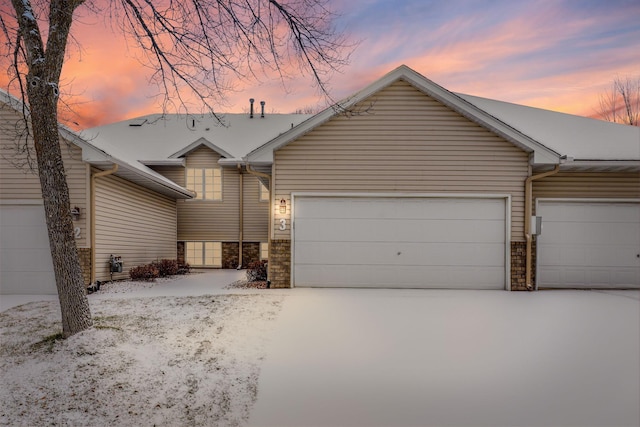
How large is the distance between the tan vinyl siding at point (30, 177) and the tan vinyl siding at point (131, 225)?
43cm

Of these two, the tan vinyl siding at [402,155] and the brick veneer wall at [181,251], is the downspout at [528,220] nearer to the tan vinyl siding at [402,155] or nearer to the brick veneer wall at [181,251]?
→ the tan vinyl siding at [402,155]

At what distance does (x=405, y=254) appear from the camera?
29.5 feet

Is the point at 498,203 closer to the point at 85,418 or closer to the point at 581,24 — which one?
the point at 581,24

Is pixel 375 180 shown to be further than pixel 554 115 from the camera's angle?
No

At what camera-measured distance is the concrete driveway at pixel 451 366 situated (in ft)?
10.8

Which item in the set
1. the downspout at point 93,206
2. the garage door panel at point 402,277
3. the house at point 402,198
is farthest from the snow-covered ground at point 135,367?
the house at point 402,198

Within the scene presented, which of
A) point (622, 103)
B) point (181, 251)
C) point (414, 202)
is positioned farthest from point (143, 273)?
point (622, 103)

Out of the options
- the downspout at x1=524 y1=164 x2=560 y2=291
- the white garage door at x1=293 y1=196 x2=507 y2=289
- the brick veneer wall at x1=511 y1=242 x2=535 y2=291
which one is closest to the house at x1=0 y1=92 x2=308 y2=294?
the white garage door at x1=293 y1=196 x2=507 y2=289

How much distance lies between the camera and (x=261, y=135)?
16703 millimetres

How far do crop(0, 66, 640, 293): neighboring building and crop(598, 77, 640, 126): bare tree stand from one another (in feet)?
43.6

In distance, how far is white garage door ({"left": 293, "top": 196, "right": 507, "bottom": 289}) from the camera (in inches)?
352

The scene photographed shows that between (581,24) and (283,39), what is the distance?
6772 millimetres

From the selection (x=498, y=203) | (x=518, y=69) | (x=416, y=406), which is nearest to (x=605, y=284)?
(x=498, y=203)

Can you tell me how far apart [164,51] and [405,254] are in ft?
21.9
